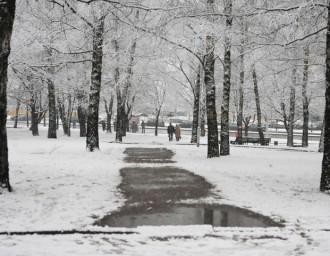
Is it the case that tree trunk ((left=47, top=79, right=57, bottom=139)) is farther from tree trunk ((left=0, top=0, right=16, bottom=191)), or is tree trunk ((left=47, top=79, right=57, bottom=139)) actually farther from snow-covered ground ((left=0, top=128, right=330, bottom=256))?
tree trunk ((left=0, top=0, right=16, bottom=191))

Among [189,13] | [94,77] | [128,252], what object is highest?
[189,13]

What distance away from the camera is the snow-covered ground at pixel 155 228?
5.35m

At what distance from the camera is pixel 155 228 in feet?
20.2

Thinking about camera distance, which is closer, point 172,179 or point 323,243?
point 323,243

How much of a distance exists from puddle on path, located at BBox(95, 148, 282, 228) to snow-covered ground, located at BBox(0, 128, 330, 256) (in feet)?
0.99

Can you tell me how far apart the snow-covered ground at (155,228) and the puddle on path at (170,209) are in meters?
0.30

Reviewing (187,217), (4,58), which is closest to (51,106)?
(4,58)

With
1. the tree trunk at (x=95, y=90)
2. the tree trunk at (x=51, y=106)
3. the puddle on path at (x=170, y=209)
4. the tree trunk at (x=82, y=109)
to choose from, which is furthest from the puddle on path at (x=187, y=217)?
the tree trunk at (x=82, y=109)

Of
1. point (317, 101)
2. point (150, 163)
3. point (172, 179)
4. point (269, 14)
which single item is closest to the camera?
point (269, 14)

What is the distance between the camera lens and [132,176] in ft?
37.5

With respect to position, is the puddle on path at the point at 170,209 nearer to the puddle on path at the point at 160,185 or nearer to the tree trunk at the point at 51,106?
the puddle on path at the point at 160,185

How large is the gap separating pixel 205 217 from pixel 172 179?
13.2ft

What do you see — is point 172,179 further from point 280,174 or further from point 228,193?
point 280,174

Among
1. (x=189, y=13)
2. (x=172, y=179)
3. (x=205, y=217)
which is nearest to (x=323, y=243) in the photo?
(x=205, y=217)
